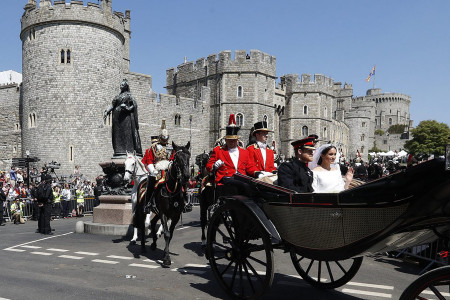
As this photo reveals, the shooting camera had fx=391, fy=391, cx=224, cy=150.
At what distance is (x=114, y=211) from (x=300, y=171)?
7.10m

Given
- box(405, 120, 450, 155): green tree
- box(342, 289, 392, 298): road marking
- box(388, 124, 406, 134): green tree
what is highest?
box(388, 124, 406, 134): green tree

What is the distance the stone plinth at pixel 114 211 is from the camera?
10.7 m

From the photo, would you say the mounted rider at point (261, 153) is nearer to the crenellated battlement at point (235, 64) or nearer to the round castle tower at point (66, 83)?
the round castle tower at point (66, 83)

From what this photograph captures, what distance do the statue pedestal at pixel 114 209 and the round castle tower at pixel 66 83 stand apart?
890 inches

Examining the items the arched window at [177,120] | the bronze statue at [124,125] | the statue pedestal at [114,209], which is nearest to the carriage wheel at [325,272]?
the statue pedestal at [114,209]

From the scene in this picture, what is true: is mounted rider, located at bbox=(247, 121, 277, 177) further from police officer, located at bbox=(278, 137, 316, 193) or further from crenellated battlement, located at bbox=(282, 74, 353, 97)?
crenellated battlement, located at bbox=(282, 74, 353, 97)

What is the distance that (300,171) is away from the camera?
5.20 metres

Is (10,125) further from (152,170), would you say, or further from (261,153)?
(261,153)

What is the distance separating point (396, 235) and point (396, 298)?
2209mm

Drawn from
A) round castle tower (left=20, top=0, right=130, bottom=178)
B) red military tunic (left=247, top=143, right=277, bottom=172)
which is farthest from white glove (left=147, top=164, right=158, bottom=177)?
round castle tower (left=20, top=0, right=130, bottom=178)

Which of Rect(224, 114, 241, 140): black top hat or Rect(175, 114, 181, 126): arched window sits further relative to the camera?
Rect(175, 114, 181, 126): arched window

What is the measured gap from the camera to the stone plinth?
1070 centimetres

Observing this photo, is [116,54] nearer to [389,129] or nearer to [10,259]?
[10,259]

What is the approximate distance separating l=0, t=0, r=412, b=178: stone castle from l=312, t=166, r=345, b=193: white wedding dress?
3009cm
